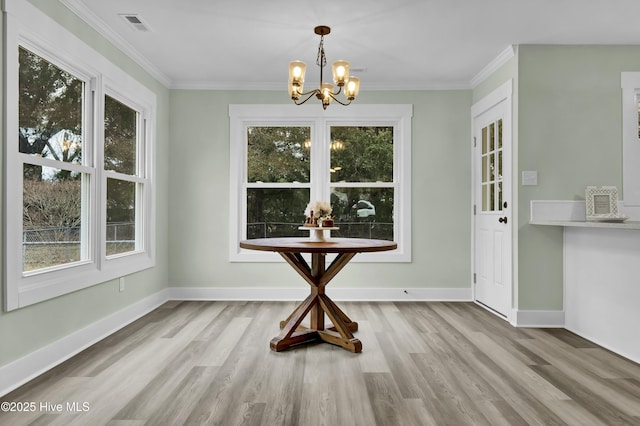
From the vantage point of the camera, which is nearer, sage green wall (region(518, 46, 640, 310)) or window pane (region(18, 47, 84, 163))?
window pane (region(18, 47, 84, 163))

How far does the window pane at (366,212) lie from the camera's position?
5.23 meters

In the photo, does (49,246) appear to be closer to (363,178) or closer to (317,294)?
(317,294)

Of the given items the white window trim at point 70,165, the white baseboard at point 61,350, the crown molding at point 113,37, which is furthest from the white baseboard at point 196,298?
the crown molding at point 113,37

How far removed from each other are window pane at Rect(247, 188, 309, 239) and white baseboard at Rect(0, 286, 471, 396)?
734 millimetres

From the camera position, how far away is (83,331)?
3.24 metres

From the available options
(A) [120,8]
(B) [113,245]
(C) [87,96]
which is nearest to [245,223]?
(B) [113,245]

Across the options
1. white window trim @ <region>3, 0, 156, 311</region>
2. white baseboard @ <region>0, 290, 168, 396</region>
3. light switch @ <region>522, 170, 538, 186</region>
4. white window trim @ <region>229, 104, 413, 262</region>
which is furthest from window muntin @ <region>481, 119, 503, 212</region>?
white baseboard @ <region>0, 290, 168, 396</region>

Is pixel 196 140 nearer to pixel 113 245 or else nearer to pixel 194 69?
pixel 194 69

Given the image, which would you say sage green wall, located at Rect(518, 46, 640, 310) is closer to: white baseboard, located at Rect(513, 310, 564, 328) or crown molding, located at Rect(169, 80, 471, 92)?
white baseboard, located at Rect(513, 310, 564, 328)

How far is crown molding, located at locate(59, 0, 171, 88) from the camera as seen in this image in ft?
10.3

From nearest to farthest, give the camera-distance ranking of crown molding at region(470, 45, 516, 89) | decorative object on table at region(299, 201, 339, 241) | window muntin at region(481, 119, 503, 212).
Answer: decorative object on table at region(299, 201, 339, 241), crown molding at region(470, 45, 516, 89), window muntin at region(481, 119, 503, 212)

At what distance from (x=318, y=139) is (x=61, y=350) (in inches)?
132

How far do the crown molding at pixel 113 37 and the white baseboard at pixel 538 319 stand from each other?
4249mm

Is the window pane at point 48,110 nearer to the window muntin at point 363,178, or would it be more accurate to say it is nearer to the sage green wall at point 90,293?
the sage green wall at point 90,293
